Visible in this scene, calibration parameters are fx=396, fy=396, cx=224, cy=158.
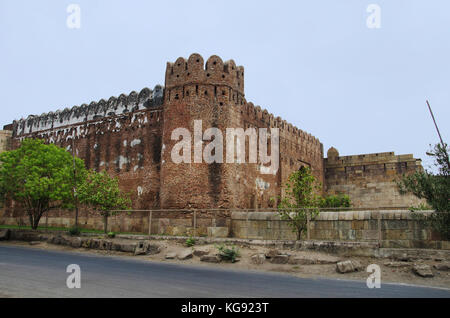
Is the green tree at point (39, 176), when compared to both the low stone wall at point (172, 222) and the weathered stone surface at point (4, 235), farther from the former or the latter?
the low stone wall at point (172, 222)

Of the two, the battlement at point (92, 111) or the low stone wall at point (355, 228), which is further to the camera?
the battlement at point (92, 111)

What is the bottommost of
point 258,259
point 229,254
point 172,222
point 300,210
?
point 258,259

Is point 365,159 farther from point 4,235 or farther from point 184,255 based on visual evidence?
point 4,235

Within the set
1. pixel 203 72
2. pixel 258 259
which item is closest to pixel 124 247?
pixel 258 259

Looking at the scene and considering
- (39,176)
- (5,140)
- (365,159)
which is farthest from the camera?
(365,159)

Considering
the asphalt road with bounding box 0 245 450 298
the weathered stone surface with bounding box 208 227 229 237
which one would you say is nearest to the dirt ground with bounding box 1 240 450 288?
the asphalt road with bounding box 0 245 450 298

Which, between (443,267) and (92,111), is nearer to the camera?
(443,267)

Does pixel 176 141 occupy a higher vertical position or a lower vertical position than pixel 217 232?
higher

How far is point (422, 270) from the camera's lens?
10.9 meters

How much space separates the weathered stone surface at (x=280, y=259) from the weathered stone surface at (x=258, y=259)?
289 millimetres

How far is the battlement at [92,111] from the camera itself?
2375 cm

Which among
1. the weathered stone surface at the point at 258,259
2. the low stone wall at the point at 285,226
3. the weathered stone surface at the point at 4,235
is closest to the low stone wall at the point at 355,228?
the low stone wall at the point at 285,226

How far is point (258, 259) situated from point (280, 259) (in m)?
0.75
